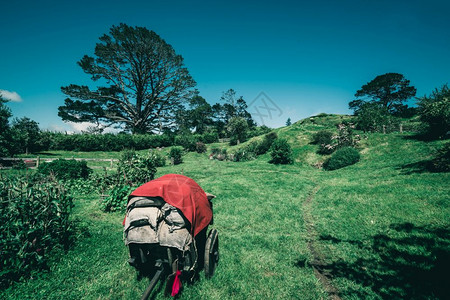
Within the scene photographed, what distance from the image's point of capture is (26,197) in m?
4.10

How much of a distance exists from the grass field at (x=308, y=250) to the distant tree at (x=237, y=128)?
25568 millimetres

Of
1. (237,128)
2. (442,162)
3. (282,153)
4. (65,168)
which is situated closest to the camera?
(442,162)

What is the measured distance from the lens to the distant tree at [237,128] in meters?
33.7

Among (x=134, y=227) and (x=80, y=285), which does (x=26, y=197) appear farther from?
(x=134, y=227)

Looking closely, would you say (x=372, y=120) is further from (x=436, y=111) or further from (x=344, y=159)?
(x=344, y=159)

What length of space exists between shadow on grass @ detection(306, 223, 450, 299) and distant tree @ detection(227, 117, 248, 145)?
96.2 feet

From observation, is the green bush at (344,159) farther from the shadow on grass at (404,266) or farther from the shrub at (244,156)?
the shadow on grass at (404,266)

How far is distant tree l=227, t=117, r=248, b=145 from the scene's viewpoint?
33656 millimetres

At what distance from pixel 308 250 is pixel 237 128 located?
29697mm

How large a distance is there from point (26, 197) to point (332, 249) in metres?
7.75

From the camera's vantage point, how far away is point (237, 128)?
34.1 m

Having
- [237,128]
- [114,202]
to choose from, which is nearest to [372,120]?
[237,128]

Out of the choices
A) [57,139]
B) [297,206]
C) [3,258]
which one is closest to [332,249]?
[297,206]

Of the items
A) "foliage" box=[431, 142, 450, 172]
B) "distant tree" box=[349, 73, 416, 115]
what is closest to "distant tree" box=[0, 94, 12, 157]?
"foliage" box=[431, 142, 450, 172]
